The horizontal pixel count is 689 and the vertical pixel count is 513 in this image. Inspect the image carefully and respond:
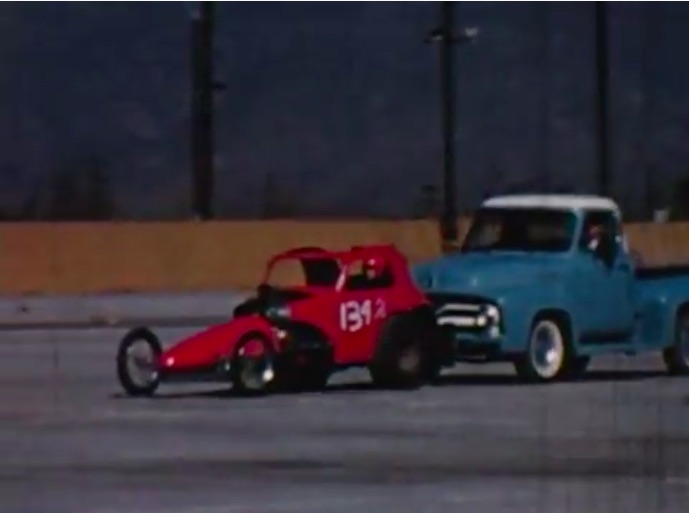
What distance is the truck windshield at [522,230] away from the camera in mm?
32500

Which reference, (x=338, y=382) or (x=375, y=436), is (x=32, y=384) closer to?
(x=338, y=382)

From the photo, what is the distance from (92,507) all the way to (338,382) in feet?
45.8

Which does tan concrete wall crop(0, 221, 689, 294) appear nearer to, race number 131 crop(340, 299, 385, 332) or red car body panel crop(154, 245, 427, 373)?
red car body panel crop(154, 245, 427, 373)

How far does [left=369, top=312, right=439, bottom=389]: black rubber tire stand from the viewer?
3003 centimetres

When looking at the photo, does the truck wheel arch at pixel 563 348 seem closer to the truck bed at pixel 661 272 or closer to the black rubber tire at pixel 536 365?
the black rubber tire at pixel 536 365

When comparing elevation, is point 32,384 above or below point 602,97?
below

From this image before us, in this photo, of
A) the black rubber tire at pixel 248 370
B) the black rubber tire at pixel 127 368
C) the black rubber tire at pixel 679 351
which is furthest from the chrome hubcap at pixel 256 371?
the black rubber tire at pixel 679 351

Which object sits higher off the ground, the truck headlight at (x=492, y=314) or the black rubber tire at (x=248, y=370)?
the truck headlight at (x=492, y=314)

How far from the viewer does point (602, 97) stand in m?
68.6

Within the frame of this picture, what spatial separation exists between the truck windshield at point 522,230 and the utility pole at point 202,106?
3600 cm

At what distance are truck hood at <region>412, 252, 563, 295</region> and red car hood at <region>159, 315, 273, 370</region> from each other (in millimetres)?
3350

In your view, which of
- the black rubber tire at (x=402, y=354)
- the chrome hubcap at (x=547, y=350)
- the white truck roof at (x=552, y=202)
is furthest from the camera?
the white truck roof at (x=552, y=202)

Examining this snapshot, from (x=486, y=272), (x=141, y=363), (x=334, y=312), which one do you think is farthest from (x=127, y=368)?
(x=486, y=272)

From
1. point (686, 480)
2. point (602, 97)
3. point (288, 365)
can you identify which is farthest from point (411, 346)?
point (602, 97)
